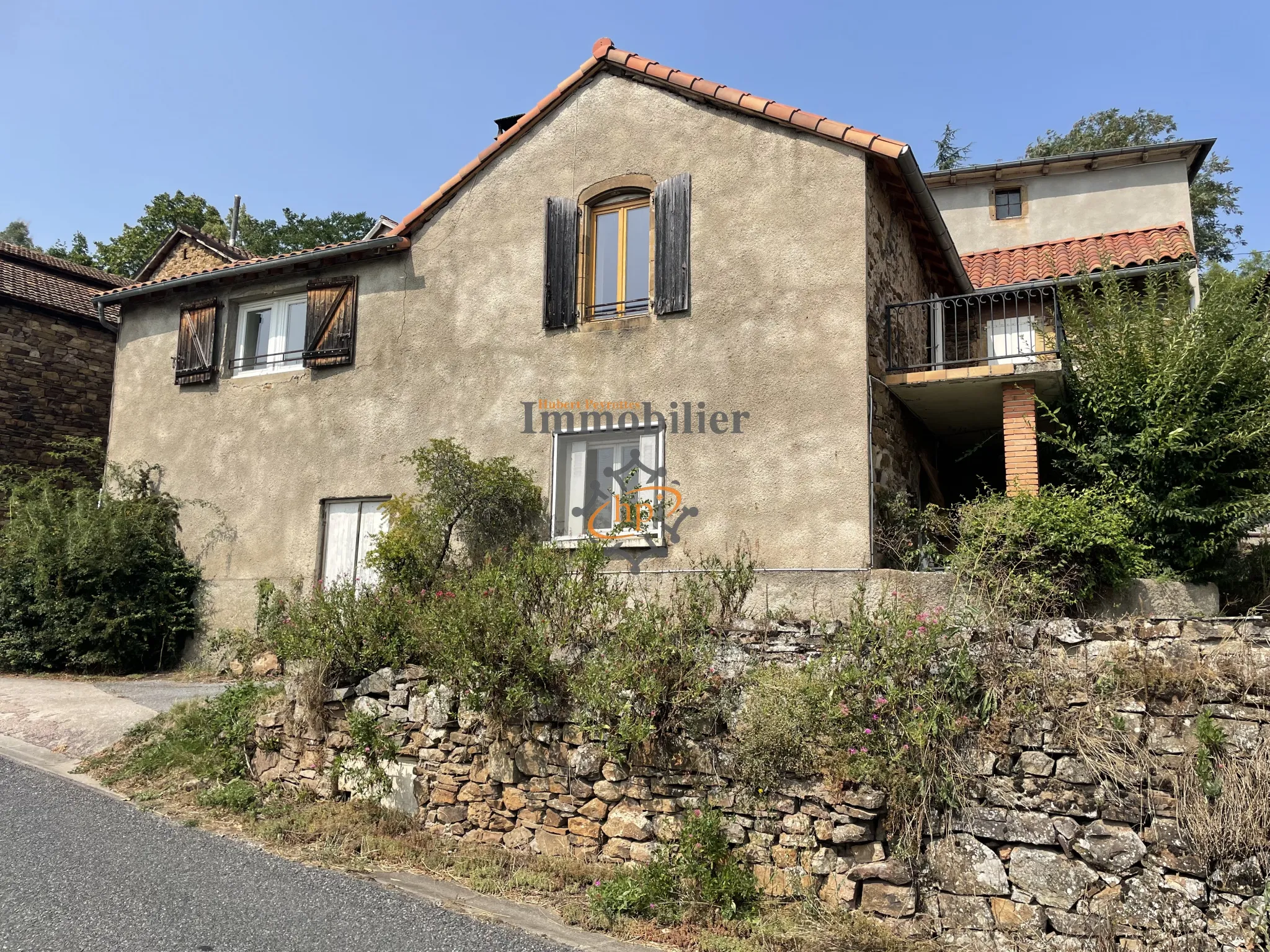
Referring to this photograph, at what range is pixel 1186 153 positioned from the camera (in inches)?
607

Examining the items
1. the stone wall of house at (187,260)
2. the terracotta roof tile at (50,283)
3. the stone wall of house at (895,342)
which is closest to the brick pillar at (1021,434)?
the stone wall of house at (895,342)

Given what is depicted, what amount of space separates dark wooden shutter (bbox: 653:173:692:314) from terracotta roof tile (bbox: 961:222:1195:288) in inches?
186

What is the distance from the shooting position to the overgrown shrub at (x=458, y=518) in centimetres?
1063

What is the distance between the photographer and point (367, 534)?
1188cm

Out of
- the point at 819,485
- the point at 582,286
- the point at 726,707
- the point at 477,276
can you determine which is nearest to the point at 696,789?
the point at 726,707

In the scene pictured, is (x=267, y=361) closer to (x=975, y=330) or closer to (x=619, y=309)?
(x=619, y=309)

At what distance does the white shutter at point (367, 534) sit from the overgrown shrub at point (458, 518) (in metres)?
0.78

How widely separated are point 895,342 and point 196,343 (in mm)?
10107

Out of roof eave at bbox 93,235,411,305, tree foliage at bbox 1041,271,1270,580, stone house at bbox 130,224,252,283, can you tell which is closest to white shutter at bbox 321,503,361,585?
roof eave at bbox 93,235,411,305

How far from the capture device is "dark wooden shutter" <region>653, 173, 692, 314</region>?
10367 mm

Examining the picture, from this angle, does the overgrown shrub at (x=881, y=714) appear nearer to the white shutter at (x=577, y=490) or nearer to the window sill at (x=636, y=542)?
the window sill at (x=636, y=542)

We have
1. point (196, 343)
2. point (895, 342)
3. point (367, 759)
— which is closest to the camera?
point (367, 759)

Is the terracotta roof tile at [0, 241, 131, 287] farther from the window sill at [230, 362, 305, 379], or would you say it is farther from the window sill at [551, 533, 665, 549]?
the window sill at [551, 533, 665, 549]

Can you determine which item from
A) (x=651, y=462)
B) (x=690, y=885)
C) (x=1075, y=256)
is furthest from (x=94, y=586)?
(x=1075, y=256)
